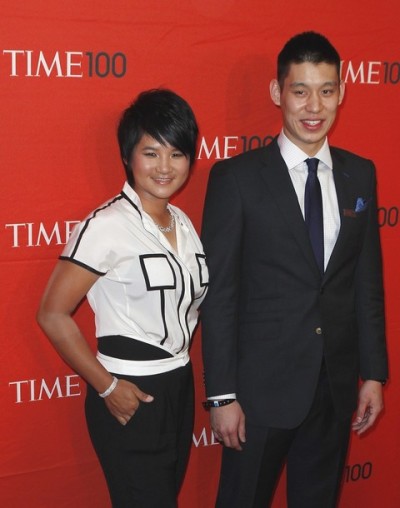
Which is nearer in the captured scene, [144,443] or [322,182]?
[144,443]

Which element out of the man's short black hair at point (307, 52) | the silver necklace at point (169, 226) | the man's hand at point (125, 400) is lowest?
the man's hand at point (125, 400)

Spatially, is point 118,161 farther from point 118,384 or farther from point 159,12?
point 118,384

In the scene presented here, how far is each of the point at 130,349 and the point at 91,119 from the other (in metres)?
0.71

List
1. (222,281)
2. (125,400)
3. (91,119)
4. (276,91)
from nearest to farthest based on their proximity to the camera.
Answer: (125,400) < (222,281) < (276,91) < (91,119)

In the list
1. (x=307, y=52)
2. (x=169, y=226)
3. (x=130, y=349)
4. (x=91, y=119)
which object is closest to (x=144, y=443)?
(x=130, y=349)

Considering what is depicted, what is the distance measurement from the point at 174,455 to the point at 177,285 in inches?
17.3

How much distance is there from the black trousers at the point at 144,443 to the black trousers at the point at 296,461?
0.23 metres

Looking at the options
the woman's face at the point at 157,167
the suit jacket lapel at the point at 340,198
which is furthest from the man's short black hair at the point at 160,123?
the suit jacket lapel at the point at 340,198

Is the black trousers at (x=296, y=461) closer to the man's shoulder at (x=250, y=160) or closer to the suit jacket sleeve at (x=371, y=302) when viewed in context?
the suit jacket sleeve at (x=371, y=302)

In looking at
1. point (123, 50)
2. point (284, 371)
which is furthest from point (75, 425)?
point (123, 50)

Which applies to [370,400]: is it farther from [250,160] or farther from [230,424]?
[250,160]

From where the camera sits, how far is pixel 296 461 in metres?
2.14

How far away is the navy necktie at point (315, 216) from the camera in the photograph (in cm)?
193

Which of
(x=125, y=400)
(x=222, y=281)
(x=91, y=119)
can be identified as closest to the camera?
(x=125, y=400)
